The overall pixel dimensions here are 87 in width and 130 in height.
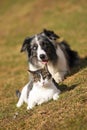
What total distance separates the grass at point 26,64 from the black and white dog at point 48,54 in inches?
21.7

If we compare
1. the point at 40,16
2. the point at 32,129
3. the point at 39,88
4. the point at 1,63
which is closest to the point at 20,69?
the point at 1,63

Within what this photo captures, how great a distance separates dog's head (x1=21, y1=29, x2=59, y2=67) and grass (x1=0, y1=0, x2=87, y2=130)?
1204 mm

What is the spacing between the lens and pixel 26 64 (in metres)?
27.2

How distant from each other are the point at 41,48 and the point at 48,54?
19.6 inches

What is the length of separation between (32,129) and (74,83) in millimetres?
4324

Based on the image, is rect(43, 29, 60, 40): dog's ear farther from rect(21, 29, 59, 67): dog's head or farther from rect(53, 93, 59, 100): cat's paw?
rect(53, 93, 59, 100): cat's paw

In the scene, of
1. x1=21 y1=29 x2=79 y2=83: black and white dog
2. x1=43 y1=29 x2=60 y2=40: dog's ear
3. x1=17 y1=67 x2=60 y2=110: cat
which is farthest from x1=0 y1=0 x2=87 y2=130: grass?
x1=43 y1=29 x2=60 y2=40: dog's ear

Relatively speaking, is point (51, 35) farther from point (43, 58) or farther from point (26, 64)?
point (26, 64)

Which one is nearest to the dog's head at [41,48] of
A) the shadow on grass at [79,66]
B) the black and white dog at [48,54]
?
the black and white dog at [48,54]

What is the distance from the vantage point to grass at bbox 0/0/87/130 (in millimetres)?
13516

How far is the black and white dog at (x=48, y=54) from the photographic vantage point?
17.9 meters

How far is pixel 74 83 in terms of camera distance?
17297 millimetres

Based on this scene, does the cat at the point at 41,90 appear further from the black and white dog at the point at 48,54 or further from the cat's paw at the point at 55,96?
the black and white dog at the point at 48,54

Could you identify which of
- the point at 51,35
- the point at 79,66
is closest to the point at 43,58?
the point at 51,35
